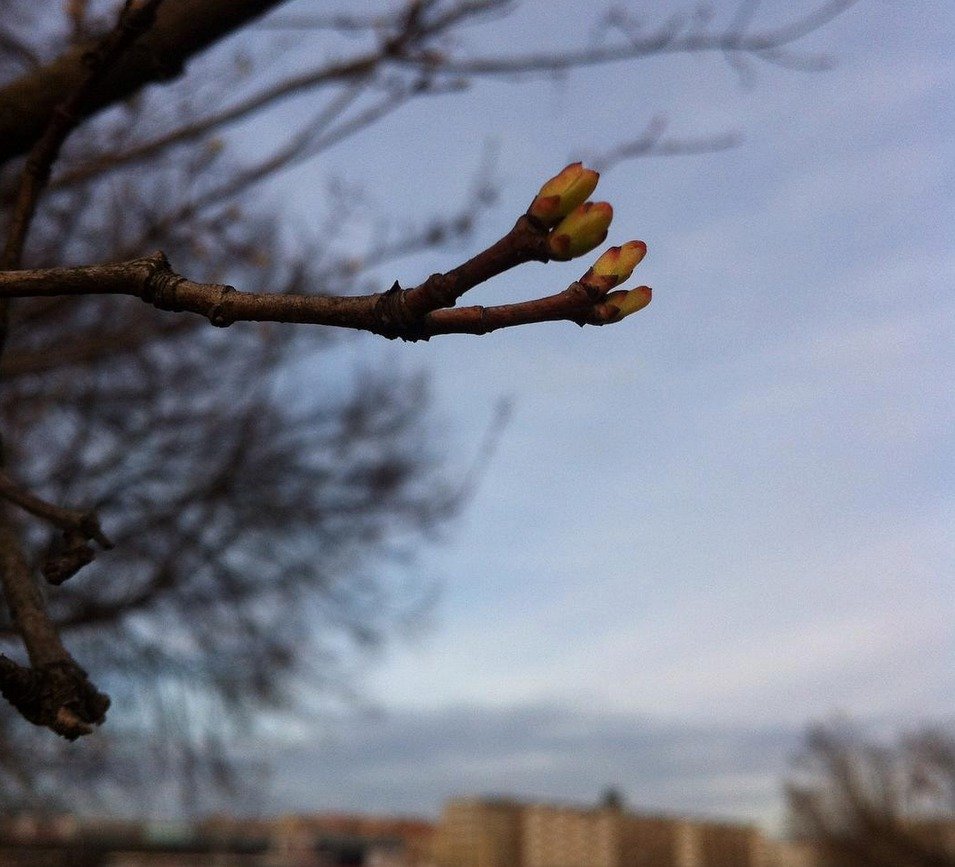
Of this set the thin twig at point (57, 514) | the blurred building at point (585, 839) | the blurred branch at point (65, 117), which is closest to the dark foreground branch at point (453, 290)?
the thin twig at point (57, 514)

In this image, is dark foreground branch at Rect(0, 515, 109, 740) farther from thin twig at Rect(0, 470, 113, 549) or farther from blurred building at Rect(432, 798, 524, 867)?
blurred building at Rect(432, 798, 524, 867)

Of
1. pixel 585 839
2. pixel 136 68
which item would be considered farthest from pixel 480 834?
pixel 136 68

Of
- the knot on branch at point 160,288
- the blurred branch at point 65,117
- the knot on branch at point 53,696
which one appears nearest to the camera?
the knot on branch at point 160,288

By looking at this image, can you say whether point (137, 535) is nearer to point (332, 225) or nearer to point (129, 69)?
point (332, 225)

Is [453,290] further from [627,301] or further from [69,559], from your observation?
[69,559]

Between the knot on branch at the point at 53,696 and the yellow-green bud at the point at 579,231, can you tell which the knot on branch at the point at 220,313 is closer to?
the yellow-green bud at the point at 579,231

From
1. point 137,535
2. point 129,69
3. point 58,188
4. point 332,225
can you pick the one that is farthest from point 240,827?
point 129,69
